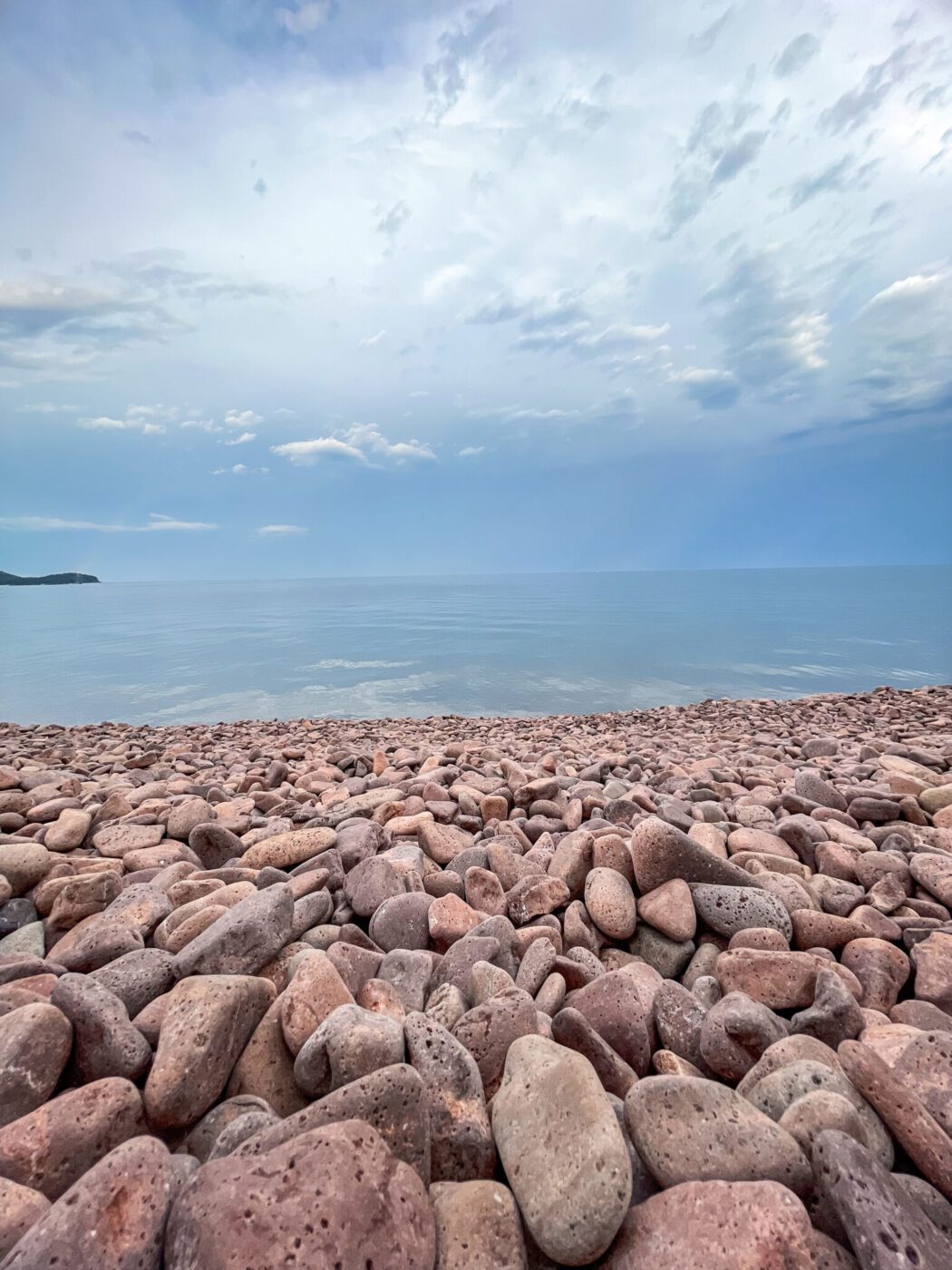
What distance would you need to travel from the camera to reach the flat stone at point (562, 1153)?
107cm

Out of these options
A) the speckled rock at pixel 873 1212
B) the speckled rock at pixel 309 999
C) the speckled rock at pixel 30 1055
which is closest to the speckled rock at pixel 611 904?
the speckled rock at pixel 309 999

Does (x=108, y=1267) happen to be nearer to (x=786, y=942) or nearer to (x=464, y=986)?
(x=464, y=986)

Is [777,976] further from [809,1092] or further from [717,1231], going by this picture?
[717,1231]

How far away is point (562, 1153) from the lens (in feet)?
3.83

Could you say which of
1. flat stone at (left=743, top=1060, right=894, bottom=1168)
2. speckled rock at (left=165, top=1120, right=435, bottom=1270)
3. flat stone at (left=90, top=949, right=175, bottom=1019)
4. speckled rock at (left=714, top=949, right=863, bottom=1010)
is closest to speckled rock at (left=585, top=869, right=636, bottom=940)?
speckled rock at (left=714, top=949, right=863, bottom=1010)

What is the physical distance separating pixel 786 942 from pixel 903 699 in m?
10.8

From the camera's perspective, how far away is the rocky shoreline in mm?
1045

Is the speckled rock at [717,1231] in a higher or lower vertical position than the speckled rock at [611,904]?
higher

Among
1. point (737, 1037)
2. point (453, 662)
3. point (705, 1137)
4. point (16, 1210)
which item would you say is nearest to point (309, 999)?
point (16, 1210)

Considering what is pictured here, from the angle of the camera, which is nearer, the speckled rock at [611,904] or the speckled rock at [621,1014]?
the speckled rock at [621,1014]

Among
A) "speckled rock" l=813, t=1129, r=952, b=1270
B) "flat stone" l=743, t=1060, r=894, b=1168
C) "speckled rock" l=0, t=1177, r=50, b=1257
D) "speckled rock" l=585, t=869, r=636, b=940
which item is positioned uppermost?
"speckled rock" l=813, t=1129, r=952, b=1270

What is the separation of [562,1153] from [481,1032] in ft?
1.41

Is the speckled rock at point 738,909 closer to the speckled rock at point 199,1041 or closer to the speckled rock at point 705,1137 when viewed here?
the speckled rock at point 705,1137

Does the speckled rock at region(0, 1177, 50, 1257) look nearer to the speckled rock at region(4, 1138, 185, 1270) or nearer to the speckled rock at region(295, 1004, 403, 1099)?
the speckled rock at region(4, 1138, 185, 1270)
